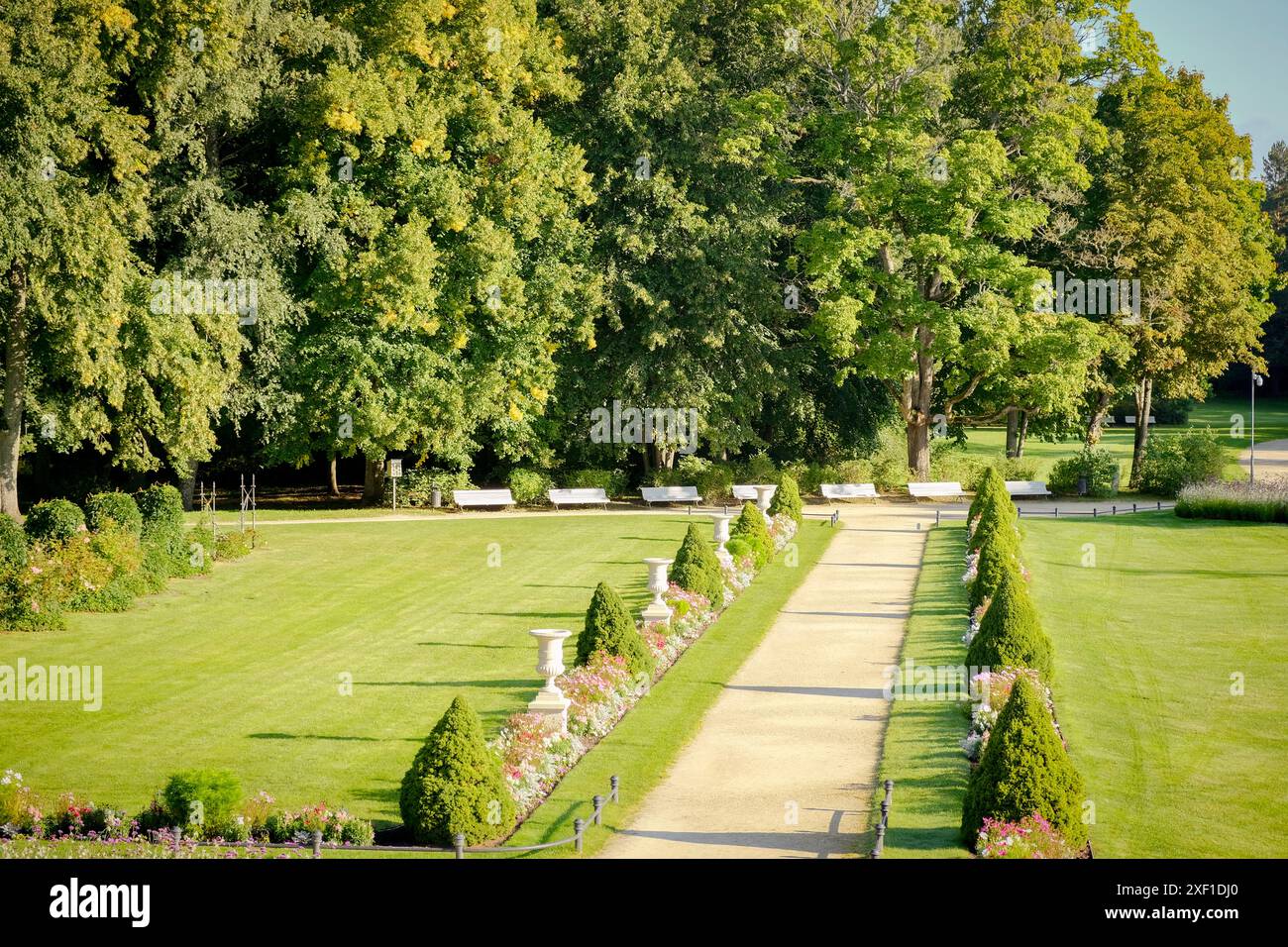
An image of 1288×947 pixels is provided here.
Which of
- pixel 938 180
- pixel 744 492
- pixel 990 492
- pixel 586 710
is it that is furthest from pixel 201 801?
pixel 938 180

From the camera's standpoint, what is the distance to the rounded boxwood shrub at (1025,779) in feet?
41.7

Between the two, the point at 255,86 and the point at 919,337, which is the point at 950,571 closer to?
the point at 919,337

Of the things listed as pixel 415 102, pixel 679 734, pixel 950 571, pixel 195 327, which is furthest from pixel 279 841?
pixel 415 102

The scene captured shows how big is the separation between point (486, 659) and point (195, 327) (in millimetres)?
16413

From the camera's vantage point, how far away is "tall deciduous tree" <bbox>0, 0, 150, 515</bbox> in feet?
97.9

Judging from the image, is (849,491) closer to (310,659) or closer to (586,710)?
(310,659)

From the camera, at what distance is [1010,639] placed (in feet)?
60.9

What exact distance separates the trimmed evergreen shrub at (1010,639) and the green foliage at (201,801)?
993 centimetres

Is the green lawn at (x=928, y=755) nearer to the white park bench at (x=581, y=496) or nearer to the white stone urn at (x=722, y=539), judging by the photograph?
the white stone urn at (x=722, y=539)

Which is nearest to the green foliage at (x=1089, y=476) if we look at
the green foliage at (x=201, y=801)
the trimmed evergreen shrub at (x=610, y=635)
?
the trimmed evergreen shrub at (x=610, y=635)

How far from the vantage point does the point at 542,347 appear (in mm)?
41344

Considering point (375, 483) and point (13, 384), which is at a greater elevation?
point (13, 384)

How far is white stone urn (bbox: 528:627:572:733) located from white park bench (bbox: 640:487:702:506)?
23995mm

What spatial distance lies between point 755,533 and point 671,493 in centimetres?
1099
